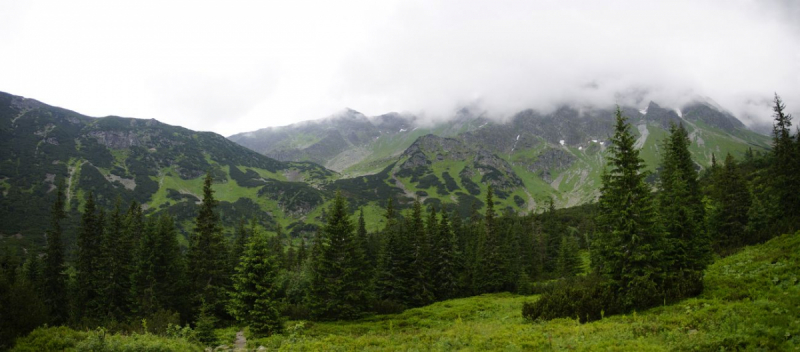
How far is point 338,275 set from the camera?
35.5 m

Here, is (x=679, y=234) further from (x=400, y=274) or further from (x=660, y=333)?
(x=400, y=274)

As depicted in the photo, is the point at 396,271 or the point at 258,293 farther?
the point at 396,271

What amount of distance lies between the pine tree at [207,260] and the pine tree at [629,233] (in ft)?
112

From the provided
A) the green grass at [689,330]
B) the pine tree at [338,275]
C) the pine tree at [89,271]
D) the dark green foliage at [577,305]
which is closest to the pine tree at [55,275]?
the pine tree at [89,271]

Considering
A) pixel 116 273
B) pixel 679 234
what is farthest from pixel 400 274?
pixel 116 273

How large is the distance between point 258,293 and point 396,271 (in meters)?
20.2

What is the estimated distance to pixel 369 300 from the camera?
1423 inches

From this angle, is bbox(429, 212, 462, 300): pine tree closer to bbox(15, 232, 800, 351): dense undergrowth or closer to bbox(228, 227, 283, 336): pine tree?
bbox(228, 227, 283, 336): pine tree

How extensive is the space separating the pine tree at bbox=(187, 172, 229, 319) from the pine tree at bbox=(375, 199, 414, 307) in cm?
1847

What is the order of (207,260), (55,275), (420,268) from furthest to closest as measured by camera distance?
(420,268)
(55,275)
(207,260)

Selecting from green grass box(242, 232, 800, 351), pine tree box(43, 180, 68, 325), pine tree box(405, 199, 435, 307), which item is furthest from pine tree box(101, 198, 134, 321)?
pine tree box(405, 199, 435, 307)

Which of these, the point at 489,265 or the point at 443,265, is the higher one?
the point at 443,265

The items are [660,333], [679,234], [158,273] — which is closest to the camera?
[660,333]

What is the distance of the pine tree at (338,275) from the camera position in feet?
113
